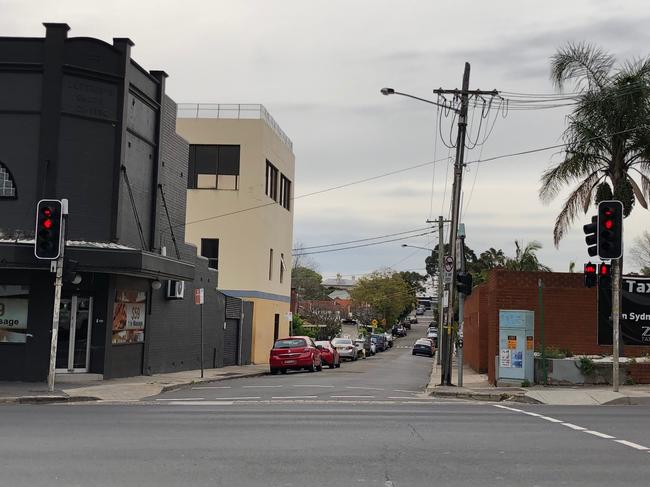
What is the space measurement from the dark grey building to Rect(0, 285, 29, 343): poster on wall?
0.03 meters

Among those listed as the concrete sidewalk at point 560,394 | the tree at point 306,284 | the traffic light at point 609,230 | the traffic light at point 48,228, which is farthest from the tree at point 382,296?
the traffic light at point 48,228

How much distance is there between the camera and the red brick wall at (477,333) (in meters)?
33.3

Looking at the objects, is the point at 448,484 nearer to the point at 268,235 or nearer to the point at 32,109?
A: the point at 32,109

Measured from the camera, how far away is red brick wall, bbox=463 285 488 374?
33.3m

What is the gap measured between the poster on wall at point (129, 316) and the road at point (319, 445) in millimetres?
7522

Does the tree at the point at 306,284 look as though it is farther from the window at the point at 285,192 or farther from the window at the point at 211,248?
the window at the point at 211,248

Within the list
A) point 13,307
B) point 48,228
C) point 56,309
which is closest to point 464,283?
point 56,309

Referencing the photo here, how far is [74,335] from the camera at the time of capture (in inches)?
914

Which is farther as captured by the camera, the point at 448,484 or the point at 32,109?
the point at 32,109

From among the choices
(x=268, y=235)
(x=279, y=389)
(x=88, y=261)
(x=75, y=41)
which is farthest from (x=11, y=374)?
(x=268, y=235)

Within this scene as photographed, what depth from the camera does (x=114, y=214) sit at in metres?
23.6

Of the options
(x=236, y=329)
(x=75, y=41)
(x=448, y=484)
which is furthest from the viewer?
(x=236, y=329)

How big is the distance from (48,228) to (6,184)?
193 inches

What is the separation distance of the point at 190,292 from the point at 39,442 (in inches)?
813
